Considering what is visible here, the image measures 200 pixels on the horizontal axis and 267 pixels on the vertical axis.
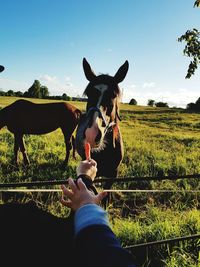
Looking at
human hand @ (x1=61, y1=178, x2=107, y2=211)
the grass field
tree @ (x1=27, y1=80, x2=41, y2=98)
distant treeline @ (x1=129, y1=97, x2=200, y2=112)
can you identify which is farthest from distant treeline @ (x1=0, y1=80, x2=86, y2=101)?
human hand @ (x1=61, y1=178, x2=107, y2=211)

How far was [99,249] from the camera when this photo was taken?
→ 673 mm

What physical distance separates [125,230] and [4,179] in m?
3.41

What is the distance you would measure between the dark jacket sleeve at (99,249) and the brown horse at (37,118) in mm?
7618

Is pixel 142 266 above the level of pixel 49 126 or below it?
below

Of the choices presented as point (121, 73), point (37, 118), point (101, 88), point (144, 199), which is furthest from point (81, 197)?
point (37, 118)

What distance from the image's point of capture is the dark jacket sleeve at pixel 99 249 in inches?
25.0

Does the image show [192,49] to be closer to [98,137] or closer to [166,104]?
[98,137]

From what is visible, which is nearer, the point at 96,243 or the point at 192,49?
the point at 96,243

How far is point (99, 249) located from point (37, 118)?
8.20 metres

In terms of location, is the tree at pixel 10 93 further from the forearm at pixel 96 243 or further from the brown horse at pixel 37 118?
the forearm at pixel 96 243

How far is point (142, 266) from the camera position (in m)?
2.74

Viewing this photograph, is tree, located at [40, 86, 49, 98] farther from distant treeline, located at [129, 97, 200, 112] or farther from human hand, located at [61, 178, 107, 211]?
human hand, located at [61, 178, 107, 211]

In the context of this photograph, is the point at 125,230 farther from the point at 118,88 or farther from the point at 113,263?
the point at 113,263

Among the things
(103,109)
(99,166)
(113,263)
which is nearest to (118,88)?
(103,109)
